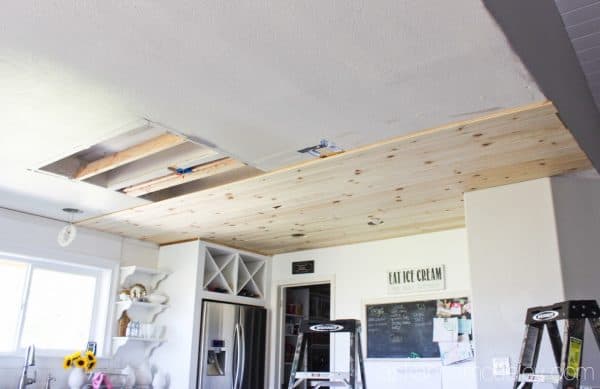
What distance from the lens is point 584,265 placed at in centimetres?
325

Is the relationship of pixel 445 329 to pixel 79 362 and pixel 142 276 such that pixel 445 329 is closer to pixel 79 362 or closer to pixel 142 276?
pixel 142 276

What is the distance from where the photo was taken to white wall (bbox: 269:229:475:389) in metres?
4.49

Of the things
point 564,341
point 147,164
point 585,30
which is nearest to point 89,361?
point 147,164

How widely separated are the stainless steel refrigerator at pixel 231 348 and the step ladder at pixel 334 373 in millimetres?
1608

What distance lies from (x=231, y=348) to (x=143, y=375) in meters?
0.84

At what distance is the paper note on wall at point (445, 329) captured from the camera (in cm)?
443

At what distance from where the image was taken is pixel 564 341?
2.35 m

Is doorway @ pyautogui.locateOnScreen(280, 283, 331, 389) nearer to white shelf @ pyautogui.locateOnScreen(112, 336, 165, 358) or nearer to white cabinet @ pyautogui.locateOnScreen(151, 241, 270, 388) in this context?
white cabinet @ pyautogui.locateOnScreen(151, 241, 270, 388)

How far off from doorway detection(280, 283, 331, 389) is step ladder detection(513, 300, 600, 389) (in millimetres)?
3170

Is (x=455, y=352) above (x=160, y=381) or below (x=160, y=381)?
above

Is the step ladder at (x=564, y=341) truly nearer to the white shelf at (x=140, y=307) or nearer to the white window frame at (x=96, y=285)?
the white shelf at (x=140, y=307)

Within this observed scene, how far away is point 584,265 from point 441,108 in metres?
1.53

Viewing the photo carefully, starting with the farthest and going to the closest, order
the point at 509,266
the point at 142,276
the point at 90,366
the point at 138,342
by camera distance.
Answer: the point at 142,276 → the point at 138,342 → the point at 90,366 → the point at 509,266

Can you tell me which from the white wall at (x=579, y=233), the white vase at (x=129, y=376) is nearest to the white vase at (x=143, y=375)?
the white vase at (x=129, y=376)
